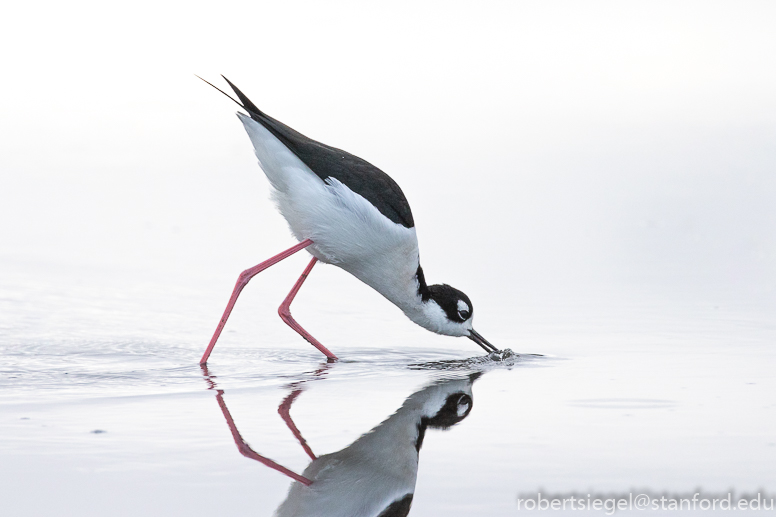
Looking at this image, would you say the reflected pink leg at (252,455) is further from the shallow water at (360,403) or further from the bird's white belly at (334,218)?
the bird's white belly at (334,218)

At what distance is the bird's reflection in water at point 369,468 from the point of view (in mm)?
3207

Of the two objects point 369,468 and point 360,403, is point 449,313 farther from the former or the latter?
point 369,468

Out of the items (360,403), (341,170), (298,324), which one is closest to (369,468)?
(360,403)

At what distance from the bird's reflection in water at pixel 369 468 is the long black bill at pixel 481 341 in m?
1.53

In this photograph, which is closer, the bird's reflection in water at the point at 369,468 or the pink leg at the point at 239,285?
the bird's reflection in water at the point at 369,468

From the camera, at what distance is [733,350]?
5828mm

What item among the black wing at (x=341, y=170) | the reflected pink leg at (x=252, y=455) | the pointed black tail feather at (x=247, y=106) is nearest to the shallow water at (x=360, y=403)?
the reflected pink leg at (x=252, y=455)

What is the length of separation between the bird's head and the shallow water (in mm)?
154

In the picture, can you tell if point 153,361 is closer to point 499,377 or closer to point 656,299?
point 499,377

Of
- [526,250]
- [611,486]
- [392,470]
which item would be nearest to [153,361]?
[392,470]

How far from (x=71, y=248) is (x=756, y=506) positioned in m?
7.47

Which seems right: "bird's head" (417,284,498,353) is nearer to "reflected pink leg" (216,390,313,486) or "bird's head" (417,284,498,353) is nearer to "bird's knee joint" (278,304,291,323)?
"bird's knee joint" (278,304,291,323)

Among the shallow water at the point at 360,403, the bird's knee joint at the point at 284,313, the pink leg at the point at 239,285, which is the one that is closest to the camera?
the shallow water at the point at 360,403

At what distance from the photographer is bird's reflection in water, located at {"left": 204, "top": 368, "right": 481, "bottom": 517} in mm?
3207
